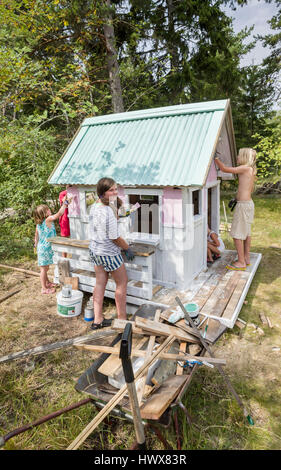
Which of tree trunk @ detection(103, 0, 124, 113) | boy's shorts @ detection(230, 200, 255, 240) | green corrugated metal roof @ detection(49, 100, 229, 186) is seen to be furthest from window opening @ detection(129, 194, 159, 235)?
tree trunk @ detection(103, 0, 124, 113)

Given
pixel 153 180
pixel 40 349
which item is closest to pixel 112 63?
pixel 153 180

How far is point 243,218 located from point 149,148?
2.46m

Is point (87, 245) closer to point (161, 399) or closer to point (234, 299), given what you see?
point (234, 299)

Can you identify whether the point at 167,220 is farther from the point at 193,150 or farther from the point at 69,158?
the point at 69,158

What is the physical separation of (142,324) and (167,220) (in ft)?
7.34

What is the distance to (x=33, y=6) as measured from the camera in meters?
8.35

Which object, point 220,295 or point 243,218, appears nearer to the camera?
point 220,295

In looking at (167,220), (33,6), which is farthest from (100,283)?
(33,6)

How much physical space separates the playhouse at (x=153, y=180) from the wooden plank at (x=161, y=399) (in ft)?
6.94

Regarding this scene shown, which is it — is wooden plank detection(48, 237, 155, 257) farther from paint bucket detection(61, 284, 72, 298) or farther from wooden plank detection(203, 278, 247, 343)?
wooden plank detection(203, 278, 247, 343)

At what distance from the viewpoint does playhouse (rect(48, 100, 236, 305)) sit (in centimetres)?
488

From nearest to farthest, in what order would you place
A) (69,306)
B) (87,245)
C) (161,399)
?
(161,399) < (69,306) < (87,245)

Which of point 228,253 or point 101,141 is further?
point 228,253

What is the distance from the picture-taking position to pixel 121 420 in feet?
9.77
